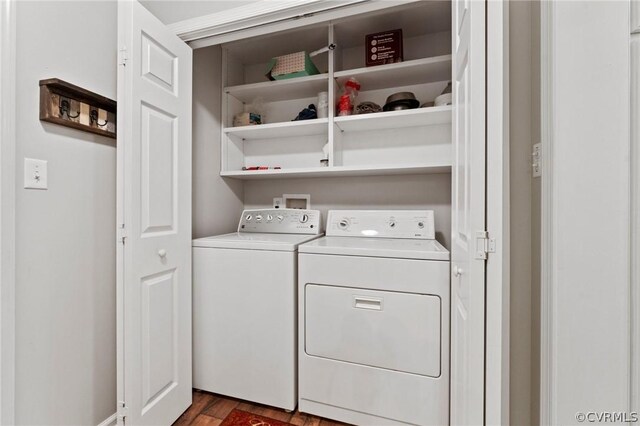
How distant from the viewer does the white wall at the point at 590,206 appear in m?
0.66

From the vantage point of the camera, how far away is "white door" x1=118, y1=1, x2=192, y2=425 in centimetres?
121

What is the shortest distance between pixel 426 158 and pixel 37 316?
2195 millimetres

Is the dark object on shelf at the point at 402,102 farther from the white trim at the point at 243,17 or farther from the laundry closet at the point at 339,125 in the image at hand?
the white trim at the point at 243,17

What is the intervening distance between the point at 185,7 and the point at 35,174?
1152mm

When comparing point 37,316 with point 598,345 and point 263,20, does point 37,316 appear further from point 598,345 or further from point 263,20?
point 598,345

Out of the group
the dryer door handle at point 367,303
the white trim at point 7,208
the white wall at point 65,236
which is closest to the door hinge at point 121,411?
the white wall at point 65,236

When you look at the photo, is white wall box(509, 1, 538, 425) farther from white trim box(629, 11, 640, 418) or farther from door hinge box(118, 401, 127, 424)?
door hinge box(118, 401, 127, 424)

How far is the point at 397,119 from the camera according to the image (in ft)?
5.94

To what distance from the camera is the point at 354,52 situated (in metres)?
2.16

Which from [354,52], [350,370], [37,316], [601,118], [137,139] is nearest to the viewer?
[601,118]

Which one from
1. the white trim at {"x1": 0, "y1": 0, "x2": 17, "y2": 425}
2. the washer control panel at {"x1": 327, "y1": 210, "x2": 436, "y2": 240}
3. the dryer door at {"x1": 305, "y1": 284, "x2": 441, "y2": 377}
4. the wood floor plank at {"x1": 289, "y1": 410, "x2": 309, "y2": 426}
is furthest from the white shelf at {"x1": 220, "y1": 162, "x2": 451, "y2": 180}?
the wood floor plank at {"x1": 289, "y1": 410, "x2": 309, "y2": 426}

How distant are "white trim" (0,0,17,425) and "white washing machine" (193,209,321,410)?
2.55 ft

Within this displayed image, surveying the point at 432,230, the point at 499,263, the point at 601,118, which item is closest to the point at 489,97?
the point at 601,118

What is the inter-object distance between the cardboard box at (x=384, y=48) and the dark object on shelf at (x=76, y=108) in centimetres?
153
